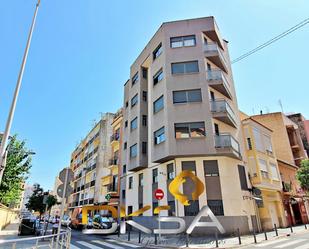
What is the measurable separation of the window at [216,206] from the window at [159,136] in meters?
6.30

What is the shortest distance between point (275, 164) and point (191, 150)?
1346cm

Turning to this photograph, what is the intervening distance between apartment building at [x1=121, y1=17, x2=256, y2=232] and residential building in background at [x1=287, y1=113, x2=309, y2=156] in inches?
969

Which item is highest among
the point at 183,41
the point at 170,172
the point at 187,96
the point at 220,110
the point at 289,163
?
the point at 183,41

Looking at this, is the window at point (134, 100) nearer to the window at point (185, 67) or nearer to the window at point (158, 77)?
the window at point (158, 77)

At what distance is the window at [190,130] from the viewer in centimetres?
1873

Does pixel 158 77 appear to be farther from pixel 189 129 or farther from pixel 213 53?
pixel 189 129

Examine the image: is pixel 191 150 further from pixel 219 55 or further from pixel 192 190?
pixel 219 55

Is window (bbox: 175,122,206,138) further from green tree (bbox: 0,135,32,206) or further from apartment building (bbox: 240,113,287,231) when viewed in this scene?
green tree (bbox: 0,135,32,206)

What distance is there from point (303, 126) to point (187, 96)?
32251 millimetres

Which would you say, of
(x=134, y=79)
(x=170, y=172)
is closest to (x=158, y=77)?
(x=134, y=79)

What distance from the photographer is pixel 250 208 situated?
19.3 m

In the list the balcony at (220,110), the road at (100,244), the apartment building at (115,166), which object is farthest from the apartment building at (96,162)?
the balcony at (220,110)

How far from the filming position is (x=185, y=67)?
2117 cm

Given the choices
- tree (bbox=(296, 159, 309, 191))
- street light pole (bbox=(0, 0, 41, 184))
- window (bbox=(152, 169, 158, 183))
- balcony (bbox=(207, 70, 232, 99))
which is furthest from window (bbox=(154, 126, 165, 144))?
tree (bbox=(296, 159, 309, 191))
